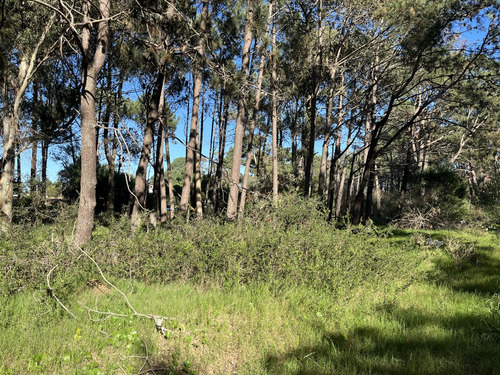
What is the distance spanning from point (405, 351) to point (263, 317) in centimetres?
151

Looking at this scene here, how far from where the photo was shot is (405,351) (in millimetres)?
2896

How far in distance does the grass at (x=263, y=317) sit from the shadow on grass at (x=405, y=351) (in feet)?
0.04

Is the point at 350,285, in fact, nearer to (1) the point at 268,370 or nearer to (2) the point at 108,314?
(1) the point at 268,370

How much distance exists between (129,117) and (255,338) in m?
20.2

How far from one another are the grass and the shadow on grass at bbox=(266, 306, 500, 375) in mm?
12

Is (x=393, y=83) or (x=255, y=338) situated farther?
(x=393, y=83)

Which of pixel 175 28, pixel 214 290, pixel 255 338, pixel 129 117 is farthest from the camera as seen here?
pixel 129 117

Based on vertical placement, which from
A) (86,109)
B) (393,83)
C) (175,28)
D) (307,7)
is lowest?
(86,109)

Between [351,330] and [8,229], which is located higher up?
[8,229]

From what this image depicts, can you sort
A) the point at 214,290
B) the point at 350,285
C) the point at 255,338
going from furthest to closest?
1. the point at 350,285
2. the point at 214,290
3. the point at 255,338

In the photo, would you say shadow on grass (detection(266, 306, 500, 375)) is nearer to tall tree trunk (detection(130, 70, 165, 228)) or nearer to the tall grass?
the tall grass

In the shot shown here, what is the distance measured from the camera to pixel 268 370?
260 cm

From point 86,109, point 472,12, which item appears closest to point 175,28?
point 86,109

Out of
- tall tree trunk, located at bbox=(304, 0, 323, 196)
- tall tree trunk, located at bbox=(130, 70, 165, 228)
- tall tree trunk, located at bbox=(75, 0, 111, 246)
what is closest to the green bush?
tall tree trunk, located at bbox=(75, 0, 111, 246)
